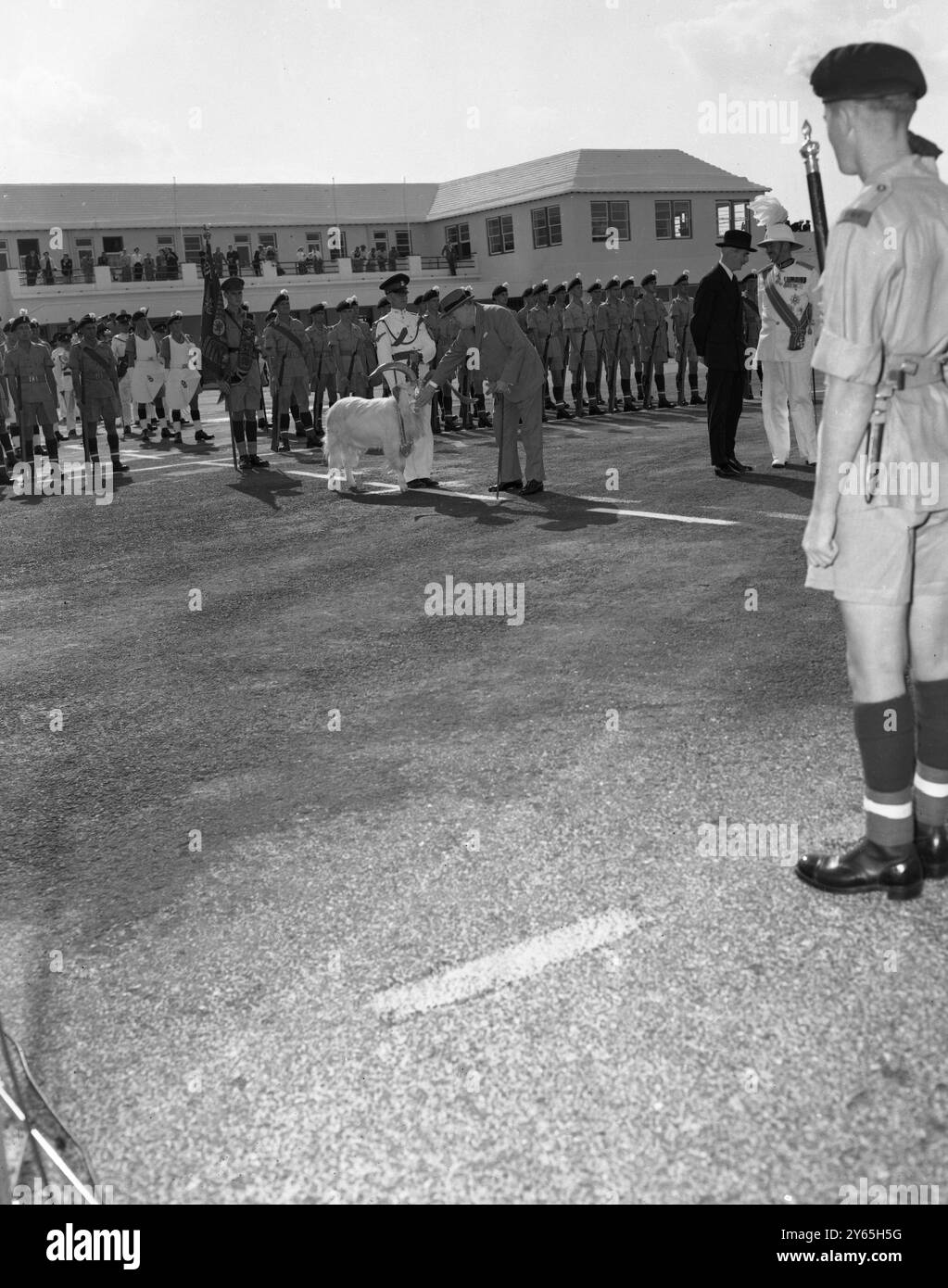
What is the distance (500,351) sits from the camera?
11.4m

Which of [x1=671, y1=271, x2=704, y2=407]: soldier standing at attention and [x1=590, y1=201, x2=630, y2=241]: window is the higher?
[x1=590, y1=201, x2=630, y2=241]: window

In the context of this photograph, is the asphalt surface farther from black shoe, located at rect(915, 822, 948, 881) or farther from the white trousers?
the white trousers

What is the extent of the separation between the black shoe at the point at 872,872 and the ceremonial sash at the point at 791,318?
8.65 meters

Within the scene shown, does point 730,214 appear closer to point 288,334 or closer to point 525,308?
point 525,308

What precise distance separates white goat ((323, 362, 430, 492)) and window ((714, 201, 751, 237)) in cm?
4747

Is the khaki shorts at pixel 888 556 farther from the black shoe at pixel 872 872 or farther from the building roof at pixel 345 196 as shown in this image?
the building roof at pixel 345 196

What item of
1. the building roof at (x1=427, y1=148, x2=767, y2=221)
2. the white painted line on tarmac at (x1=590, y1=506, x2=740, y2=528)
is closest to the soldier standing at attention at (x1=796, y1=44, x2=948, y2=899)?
the white painted line on tarmac at (x1=590, y1=506, x2=740, y2=528)

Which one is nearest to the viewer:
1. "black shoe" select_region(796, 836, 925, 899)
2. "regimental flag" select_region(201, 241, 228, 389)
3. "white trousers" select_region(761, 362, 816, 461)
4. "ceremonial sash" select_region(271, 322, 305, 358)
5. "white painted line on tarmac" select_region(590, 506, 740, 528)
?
"black shoe" select_region(796, 836, 925, 899)

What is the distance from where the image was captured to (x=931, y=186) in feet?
10.3

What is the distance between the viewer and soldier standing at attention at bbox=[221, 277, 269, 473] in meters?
15.1

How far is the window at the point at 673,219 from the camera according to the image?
54.4m

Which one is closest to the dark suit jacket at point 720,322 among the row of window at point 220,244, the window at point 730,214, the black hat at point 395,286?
the black hat at point 395,286
